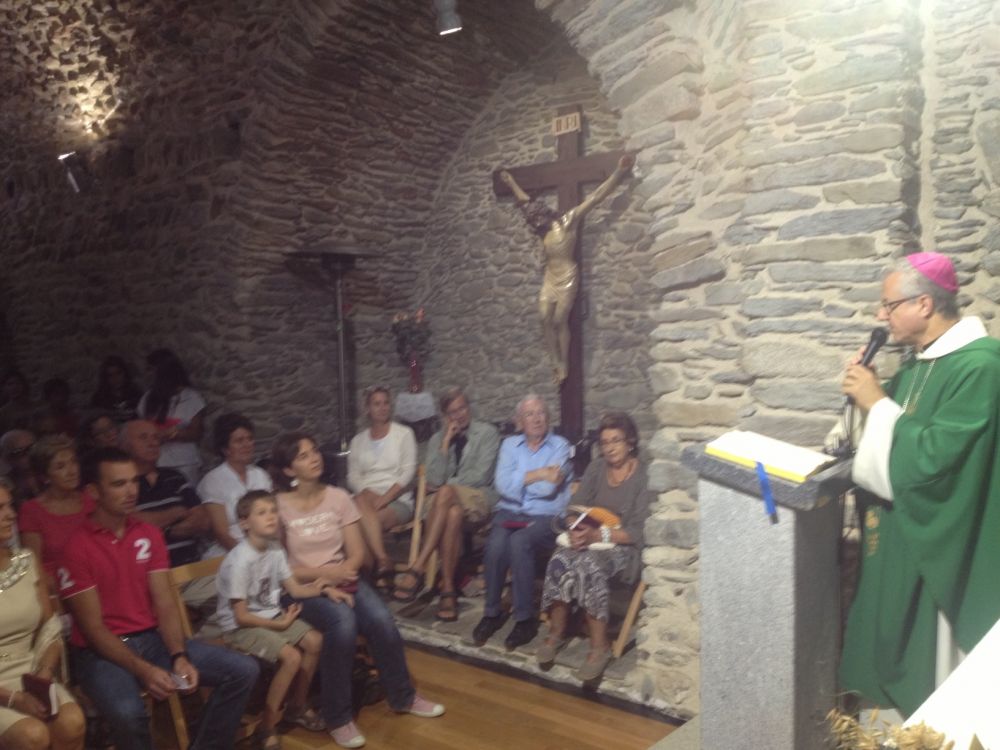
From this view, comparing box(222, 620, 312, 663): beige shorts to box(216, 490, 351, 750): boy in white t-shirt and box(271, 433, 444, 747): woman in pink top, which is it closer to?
box(216, 490, 351, 750): boy in white t-shirt

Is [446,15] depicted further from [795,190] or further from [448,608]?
[448,608]

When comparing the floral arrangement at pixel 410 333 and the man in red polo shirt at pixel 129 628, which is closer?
the man in red polo shirt at pixel 129 628

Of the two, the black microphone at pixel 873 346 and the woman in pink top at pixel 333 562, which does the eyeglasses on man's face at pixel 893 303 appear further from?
the woman in pink top at pixel 333 562

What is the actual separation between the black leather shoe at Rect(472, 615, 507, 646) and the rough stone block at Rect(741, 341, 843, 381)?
6.79 ft

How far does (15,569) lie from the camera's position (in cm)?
289

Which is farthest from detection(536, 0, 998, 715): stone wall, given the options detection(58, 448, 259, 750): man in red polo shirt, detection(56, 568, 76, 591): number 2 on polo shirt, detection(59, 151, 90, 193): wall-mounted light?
detection(59, 151, 90, 193): wall-mounted light

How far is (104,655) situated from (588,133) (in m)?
4.80

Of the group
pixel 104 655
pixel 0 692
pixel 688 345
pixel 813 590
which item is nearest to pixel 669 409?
pixel 688 345

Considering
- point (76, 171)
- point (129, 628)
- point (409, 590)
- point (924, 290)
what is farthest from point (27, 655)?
point (76, 171)

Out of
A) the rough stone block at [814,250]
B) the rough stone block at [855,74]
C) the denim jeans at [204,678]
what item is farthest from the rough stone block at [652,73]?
the denim jeans at [204,678]

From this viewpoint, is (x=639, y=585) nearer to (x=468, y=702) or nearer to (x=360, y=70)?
(x=468, y=702)

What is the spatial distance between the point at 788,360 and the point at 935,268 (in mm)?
823

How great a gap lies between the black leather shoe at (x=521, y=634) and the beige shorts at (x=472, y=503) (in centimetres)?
77

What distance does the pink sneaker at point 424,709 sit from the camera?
12.6ft
